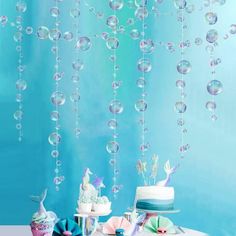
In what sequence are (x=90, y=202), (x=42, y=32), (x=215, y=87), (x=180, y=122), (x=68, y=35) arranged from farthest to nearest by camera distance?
(x=180, y=122) < (x=68, y=35) < (x=42, y=32) < (x=215, y=87) < (x=90, y=202)

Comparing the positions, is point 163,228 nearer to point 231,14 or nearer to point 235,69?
point 235,69

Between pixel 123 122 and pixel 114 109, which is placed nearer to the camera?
pixel 114 109

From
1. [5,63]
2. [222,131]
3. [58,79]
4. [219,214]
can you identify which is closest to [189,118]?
[222,131]

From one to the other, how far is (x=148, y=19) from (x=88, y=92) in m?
0.62

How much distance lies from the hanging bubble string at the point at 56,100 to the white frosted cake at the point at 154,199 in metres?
0.64

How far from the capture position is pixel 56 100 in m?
3.07

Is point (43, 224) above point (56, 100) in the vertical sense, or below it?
below

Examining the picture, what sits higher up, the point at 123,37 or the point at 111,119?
the point at 123,37

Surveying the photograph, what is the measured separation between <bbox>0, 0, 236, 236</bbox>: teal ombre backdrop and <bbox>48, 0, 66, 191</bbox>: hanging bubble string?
0.03m

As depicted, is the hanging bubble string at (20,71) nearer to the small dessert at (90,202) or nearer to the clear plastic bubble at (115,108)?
the clear plastic bubble at (115,108)

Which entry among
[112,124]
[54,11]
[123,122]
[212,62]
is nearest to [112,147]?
[112,124]

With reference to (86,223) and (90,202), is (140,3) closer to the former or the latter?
(90,202)

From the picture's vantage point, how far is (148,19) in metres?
3.38

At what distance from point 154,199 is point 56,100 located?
0.83 metres
